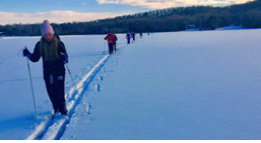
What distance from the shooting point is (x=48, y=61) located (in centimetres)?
354

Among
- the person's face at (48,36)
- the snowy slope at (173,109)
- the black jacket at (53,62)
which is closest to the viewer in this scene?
the snowy slope at (173,109)

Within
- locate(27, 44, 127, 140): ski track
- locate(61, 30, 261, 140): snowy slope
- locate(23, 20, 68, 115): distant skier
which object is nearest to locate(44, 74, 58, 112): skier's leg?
locate(23, 20, 68, 115): distant skier

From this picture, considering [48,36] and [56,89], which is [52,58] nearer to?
[48,36]

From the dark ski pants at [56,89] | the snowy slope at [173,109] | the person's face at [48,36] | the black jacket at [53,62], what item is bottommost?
the snowy slope at [173,109]

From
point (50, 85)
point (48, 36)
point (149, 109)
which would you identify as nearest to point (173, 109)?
point (149, 109)

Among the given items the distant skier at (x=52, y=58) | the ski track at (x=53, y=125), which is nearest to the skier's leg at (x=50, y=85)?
the distant skier at (x=52, y=58)

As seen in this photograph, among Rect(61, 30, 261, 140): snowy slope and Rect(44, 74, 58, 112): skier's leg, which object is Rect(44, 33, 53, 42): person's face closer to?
Rect(44, 74, 58, 112): skier's leg

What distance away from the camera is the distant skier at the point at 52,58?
3412 mm

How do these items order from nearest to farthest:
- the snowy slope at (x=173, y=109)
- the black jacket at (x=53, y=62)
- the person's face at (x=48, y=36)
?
the snowy slope at (x=173, y=109), the person's face at (x=48, y=36), the black jacket at (x=53, y=62)

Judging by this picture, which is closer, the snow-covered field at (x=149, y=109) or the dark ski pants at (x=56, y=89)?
the snow-covered field at (x=149, y=109)

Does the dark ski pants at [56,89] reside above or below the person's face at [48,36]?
below

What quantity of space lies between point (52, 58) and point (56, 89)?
554mm

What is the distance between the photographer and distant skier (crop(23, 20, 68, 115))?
3412mm

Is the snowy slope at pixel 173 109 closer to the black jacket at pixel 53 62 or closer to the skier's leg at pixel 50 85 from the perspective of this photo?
the skier's leg at pixel 50 85
